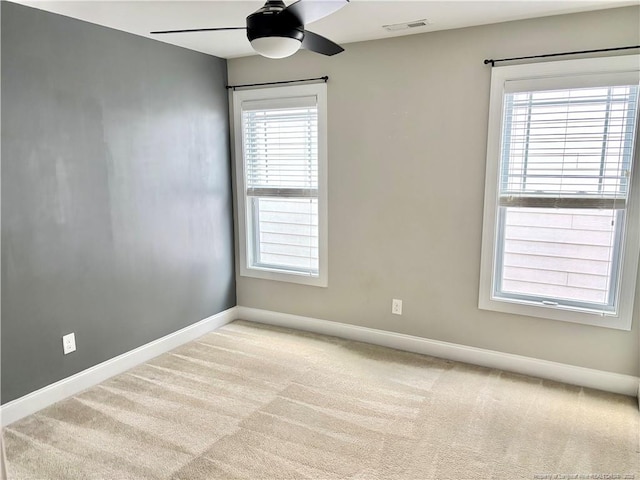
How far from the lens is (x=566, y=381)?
3.10 m

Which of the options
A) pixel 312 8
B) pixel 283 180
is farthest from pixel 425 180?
pixel 312 8

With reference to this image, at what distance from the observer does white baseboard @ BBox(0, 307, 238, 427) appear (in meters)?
2.71

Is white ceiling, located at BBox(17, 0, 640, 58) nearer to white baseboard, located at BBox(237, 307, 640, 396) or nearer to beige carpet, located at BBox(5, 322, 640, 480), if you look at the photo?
white baseboard, located at BBox(237, 307, 640, 396)

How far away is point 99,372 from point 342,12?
2.87m

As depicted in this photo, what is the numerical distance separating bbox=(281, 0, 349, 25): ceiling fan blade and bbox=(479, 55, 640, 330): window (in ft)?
5.26

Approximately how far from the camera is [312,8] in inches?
75.5

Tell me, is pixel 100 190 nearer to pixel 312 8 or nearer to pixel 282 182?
pixel 282 182

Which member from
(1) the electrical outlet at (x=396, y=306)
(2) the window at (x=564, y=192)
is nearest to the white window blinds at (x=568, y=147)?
(2) the window at (x=564, y=192)

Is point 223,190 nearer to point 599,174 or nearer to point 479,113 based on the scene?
point 479,113

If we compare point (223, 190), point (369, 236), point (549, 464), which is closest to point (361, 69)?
point (369, 236)

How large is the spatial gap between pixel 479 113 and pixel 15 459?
3435 mm

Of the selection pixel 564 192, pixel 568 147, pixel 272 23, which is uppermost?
pixel 272 23

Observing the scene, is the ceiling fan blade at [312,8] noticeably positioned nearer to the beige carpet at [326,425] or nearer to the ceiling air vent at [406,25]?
the ceiling air vent at [406,25]

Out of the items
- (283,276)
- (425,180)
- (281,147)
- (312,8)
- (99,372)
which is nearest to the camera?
(312,8)
